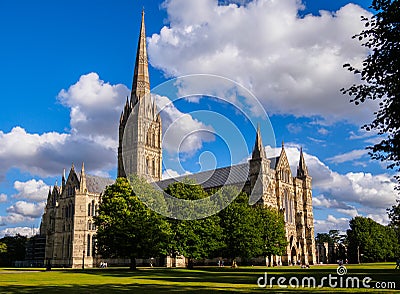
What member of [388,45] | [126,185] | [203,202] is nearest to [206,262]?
[203,202]

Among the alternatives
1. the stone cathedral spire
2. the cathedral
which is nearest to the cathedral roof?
the cathedral

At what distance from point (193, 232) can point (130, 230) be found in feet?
29.0

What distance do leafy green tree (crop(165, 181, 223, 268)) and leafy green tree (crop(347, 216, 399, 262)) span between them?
71.1 metres

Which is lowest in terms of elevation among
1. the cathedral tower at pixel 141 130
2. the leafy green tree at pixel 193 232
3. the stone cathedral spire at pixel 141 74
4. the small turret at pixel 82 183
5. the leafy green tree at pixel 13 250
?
the leafy green tree at pixel 13 250

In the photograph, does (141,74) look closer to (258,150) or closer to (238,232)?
(258,150)

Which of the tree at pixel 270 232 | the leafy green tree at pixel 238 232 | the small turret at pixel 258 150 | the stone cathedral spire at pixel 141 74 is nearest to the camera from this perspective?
the leafy green tree at pixel 238 232

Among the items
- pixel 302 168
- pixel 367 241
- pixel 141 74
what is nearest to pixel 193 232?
pixel 302 168

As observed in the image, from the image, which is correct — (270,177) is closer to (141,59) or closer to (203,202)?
(203,202)

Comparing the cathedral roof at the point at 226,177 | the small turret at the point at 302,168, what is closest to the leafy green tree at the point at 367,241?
the small turret at the point at 302,168

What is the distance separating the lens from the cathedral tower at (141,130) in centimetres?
12681

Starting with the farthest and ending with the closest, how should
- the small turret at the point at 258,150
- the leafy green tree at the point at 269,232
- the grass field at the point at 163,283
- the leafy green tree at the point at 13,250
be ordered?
the leafy green tree at the point at 13,250
the small turret at the point at 258,150
the leafy green tree at the point at 269,232
the grass field at the point at 163,283

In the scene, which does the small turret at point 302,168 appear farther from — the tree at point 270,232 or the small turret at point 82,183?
the small turret at point 82,183

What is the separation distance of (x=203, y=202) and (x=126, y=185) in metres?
11.9

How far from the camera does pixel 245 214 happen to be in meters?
70.8
